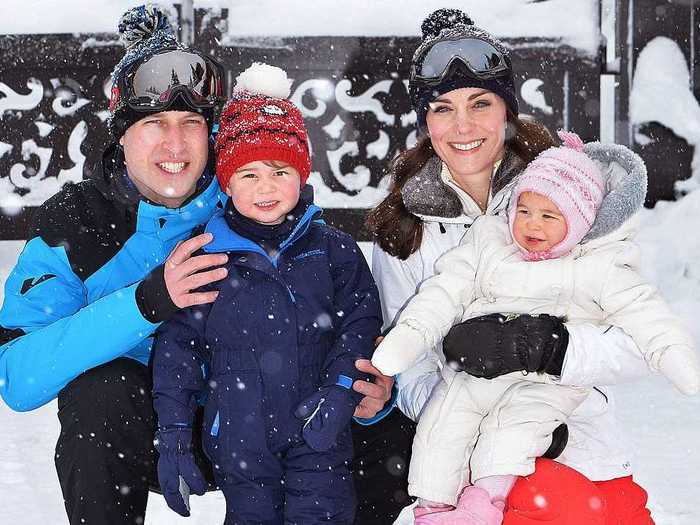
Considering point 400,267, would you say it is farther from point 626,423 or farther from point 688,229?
point 688,229

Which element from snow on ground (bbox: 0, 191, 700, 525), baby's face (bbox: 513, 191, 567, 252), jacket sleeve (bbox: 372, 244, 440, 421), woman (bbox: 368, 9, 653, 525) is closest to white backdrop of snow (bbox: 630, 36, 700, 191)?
snow on ground (bbox: 0, 191, 700, 525)

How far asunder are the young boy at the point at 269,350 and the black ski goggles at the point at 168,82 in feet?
0.76

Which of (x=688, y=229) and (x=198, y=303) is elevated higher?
(x=198, y=303)

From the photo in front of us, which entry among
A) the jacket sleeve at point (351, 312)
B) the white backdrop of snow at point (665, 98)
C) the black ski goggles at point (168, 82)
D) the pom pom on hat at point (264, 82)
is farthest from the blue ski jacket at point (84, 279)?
the white backdrop of snow at point (665, 98)

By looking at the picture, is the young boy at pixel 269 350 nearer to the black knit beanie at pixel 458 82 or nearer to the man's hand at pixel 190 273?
the man's hand at pixel 190 273

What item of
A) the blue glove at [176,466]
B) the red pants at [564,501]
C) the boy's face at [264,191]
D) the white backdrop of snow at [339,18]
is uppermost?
the white backdrop of snow at [339,18]

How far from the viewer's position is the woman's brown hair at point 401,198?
2.94 m

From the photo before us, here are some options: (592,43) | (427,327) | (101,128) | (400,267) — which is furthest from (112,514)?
(592,43)

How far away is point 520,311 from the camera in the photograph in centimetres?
256

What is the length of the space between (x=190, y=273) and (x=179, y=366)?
0.27 meters

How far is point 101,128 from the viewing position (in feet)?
21.8

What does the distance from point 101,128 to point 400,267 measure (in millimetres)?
4304

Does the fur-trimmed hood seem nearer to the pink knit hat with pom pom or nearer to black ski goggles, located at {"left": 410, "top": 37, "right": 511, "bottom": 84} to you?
the pink knit hat with pom pom

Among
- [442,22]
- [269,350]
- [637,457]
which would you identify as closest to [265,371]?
[269,350]
